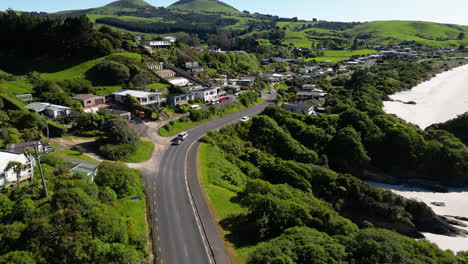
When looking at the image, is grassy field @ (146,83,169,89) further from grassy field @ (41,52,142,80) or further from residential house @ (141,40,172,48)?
residential house @ (141,40,172,48)

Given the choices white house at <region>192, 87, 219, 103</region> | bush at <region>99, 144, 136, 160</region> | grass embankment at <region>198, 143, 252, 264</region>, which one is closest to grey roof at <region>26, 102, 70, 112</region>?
bush at <region>99, 144, 136, 160</region>

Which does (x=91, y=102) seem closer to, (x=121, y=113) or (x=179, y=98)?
(x=121, y=113)

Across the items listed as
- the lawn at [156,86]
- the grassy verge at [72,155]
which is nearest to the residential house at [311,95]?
the lawn at [156,86]

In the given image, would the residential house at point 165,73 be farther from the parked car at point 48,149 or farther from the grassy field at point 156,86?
the parked car at point 48,149

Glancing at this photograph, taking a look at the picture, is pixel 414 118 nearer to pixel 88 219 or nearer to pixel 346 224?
pixel 346 224

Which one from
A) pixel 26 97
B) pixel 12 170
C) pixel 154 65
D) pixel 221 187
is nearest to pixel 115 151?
pixel 12 170
